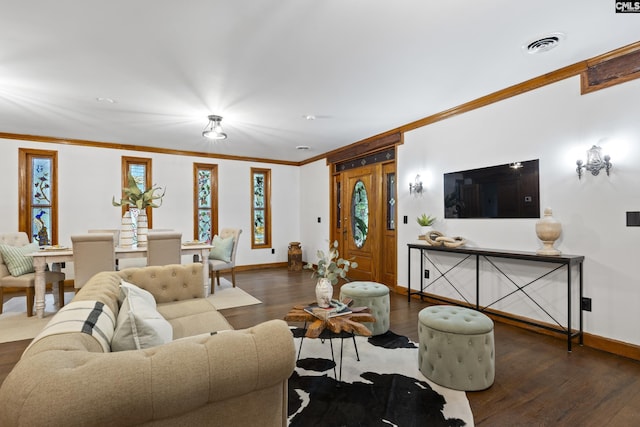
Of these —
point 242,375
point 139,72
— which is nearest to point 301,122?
point 139,72

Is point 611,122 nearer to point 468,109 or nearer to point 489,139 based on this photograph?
point 489,139

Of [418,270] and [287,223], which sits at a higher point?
[287,223]

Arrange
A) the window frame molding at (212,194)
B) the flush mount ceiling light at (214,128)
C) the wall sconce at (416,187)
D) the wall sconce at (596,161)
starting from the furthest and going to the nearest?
the window frame molding at (212,194) → the wall sconce at (416,187) → the flush mount ceiling light at (214,128) → the wall sconce at (596,161)

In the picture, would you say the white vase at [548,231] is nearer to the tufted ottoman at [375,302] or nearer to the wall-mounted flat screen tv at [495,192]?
the wall-mounted flat screen tv at [495,192]

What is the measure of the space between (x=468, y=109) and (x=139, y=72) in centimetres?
366

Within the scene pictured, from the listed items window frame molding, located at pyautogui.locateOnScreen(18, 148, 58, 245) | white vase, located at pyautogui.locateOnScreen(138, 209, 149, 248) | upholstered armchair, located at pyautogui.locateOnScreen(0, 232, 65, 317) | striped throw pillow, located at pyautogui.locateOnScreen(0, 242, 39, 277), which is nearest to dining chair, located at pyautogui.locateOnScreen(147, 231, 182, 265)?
white vase, located at pyautogui.locateOnScreen(138, 209, 149, 248)

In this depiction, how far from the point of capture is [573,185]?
9.89 feet

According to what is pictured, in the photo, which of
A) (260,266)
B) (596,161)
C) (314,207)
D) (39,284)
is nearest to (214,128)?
(39,284)

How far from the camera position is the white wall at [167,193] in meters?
5.23

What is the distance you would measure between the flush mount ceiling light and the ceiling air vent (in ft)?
11.5

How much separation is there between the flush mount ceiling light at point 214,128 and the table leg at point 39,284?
97.3 inches

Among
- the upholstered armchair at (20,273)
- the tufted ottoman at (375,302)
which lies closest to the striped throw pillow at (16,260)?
the upholstered armchair at (20,273)

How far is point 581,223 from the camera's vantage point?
9.71 feet

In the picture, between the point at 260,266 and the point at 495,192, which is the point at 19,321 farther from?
the point at 495,192
